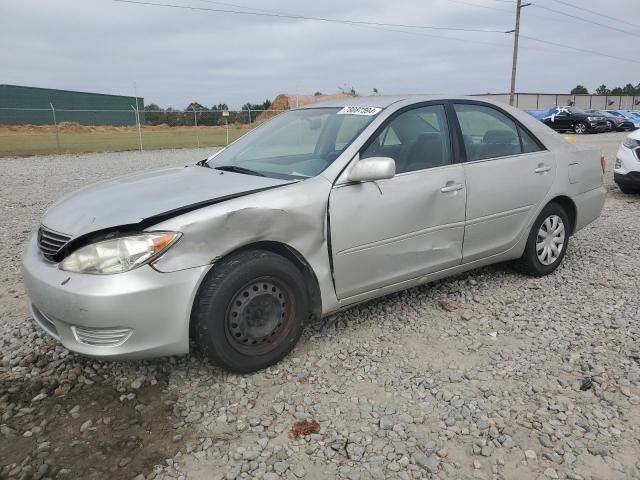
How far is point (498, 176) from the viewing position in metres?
3.99

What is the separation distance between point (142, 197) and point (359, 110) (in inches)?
65.5

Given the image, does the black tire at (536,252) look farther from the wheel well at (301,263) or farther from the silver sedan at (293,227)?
the wheel well at (301,263)

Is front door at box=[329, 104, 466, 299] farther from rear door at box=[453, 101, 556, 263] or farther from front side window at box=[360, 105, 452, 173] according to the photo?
rear door at box=[453, 101, 556, 263]

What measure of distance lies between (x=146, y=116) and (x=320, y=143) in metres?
44.0

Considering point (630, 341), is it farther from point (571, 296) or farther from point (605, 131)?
point (605, 131)

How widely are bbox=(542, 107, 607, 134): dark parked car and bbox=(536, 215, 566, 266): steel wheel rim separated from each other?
96.4 feet

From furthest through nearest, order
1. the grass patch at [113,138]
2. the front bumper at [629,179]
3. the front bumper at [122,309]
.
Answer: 1. the grass patch at [113,138]
2. the front bumper at [629,179]
3. the front bumper at [122,309]

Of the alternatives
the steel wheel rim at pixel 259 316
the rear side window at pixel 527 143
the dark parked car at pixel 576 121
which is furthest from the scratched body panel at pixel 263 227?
the dark parked car at pixel 576 121

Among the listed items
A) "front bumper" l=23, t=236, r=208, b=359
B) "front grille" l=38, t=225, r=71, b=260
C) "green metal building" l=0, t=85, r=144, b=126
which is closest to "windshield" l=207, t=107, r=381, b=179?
"front bumper" l=23, t=236, r=208, b=359

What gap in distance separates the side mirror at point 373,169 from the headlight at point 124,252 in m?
1.16

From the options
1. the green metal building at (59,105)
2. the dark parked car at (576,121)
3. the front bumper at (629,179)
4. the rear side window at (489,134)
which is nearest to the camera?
the rear side window at (489,134)

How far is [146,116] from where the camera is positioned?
4397 centimetres

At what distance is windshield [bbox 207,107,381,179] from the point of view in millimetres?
3426

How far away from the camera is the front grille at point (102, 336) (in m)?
2.61
